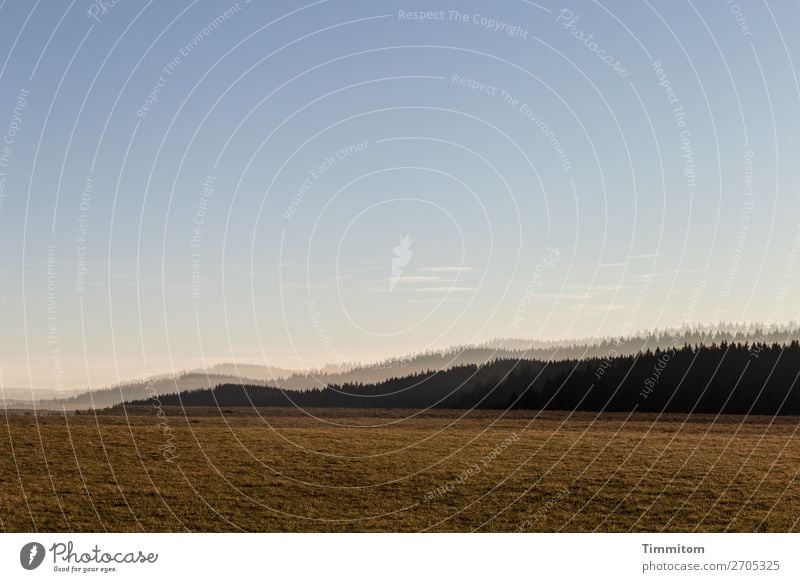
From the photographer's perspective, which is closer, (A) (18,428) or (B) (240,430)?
(A) (18,428)

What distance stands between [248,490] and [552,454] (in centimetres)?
2330

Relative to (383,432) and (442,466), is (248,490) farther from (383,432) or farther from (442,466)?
(383,432)

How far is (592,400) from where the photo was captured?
366 ft

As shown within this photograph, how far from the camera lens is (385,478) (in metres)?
50.2

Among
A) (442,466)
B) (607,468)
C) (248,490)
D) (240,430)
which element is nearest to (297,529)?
(248,490)
